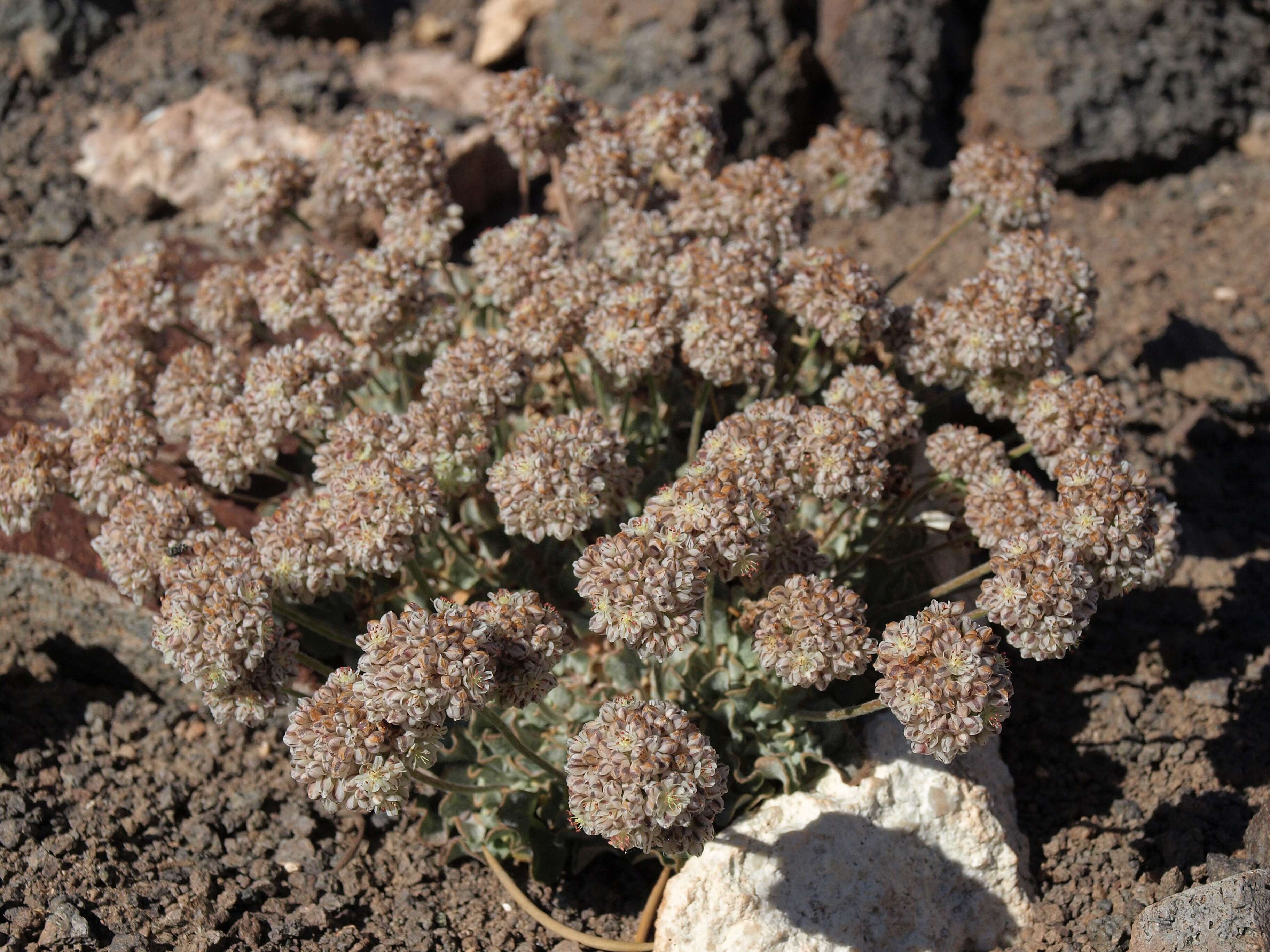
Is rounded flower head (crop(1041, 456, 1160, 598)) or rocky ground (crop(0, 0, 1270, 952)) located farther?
rocky ground (crop(0, 0, 1270, 952))

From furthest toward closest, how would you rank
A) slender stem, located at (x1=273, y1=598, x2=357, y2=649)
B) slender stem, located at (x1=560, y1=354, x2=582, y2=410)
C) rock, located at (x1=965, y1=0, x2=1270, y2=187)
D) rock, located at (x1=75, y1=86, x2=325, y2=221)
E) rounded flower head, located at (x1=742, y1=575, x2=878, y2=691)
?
rock, located at (x1=965, y1=0, x2=1270, y2=187)
rock, located at (x1=75, y1=86, x2=325, y2=221)
slender stem, located at (x1=560, y1=354, x2=582, y2=410)
slender stem, located at (x1=273, y1=598, x2=357, y2=649)
rounded flower head, located at (x1=742, y1=575, x2=878, y2=691)

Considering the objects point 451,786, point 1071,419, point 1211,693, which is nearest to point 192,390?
point 451,786

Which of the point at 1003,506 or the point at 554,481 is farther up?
the point at 554,481

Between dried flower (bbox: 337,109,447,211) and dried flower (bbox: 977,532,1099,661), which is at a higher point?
dried flower (bbox: 337,109,447,211)

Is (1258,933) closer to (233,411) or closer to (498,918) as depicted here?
(498,918)

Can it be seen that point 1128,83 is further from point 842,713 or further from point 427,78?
point 842,713

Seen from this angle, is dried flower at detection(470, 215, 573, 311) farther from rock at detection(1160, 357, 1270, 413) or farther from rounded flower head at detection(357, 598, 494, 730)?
rock at detection(1160, 357, 1270, 413)

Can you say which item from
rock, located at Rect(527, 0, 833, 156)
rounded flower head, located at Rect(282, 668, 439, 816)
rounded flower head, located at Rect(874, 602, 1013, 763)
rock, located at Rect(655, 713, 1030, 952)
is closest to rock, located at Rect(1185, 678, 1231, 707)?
rock, located at Rect(655, 713, 1030, 952)
